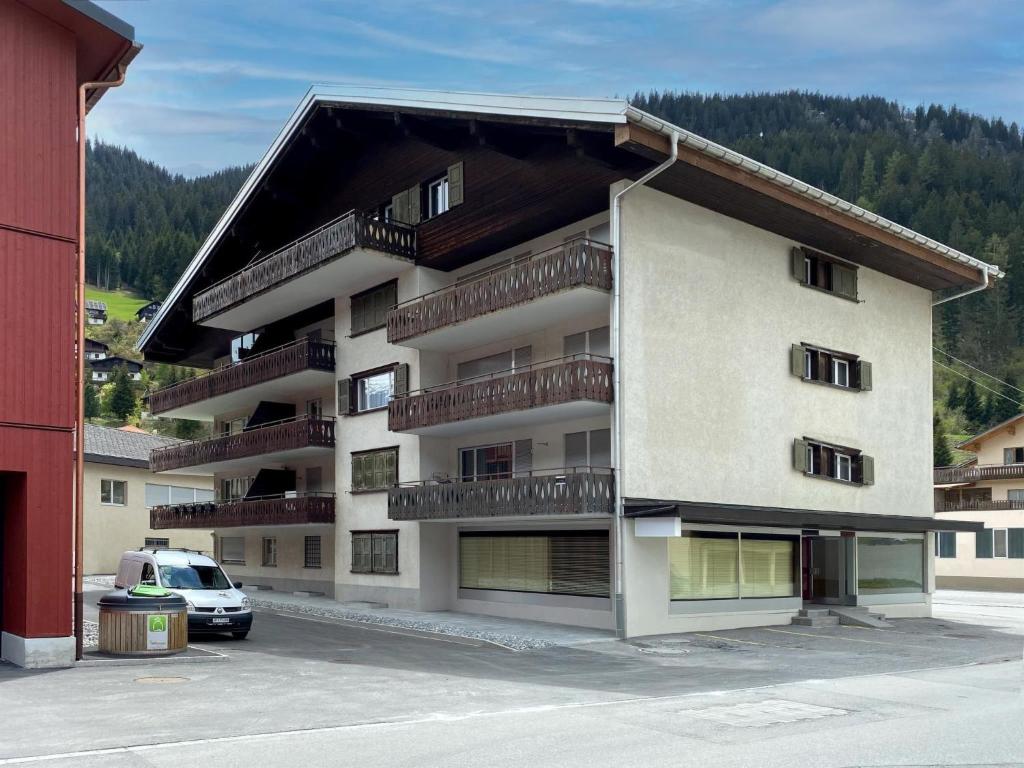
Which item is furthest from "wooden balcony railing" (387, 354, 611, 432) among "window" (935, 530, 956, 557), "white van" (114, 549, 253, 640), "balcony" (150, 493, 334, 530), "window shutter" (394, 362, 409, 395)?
"window" (935, 530, 956, 557)

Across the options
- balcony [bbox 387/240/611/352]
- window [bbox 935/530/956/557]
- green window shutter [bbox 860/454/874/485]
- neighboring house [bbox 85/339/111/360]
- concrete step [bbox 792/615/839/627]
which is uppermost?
neighboring house [bbox 85/339/111/360]

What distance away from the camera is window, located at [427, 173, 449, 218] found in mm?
31078

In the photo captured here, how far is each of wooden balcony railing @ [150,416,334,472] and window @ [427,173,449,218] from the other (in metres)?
8.38

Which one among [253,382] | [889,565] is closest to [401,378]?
[253,382]

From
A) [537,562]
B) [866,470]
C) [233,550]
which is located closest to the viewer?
[537,562]

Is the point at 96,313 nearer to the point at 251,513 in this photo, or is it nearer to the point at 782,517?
the point at 251,513

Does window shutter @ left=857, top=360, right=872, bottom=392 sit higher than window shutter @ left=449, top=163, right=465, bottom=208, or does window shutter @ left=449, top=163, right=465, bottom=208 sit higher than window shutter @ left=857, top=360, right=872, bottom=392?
window shutter @ left=449, top=163, right=465, bottom=208

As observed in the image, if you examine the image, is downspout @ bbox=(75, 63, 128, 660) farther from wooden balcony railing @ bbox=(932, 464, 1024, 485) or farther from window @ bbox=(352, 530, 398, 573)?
wooden balcony railing @ bbox=(932, 464, 1024, 485)

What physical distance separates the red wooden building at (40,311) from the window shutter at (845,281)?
20.2 metres

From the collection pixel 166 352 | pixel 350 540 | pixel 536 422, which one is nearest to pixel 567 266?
pixel 536 422

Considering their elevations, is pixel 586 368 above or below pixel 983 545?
above

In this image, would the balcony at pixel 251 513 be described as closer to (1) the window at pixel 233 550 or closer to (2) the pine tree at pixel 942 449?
(1) the window at pixel 233 550

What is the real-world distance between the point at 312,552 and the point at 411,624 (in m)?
12.7

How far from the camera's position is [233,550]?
44.7 m
